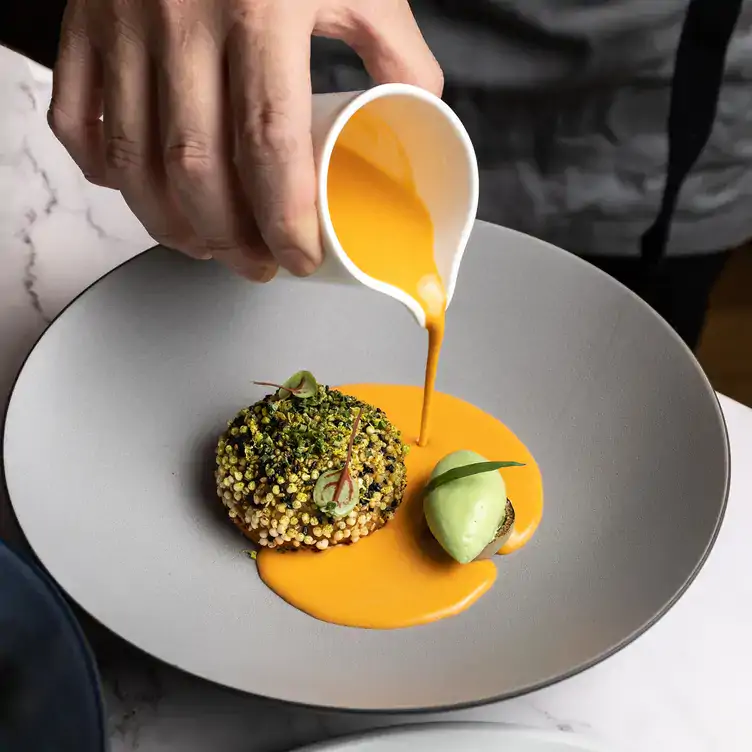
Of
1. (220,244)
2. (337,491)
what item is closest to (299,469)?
(337,491)

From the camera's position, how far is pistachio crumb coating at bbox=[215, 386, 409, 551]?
84 cm

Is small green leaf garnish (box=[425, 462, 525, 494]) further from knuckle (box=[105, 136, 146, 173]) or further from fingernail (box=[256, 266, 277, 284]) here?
knuckle (box=[105, 136, 146, 173])

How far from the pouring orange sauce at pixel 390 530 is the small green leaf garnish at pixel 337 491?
0.06 m

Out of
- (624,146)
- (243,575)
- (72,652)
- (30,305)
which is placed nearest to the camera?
(72,652)

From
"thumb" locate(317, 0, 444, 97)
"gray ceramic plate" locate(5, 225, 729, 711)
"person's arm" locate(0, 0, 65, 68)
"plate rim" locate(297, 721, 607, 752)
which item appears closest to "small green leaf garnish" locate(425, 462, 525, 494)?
"gray ceramic plate" locate(5, 225, 729, 711)

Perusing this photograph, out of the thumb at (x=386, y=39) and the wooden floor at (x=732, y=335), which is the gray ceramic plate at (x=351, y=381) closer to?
the thumb at (x=386, y=39)

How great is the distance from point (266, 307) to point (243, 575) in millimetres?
344

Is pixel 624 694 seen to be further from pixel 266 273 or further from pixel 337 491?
pixel 266 273

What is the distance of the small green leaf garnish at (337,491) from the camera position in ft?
2.73

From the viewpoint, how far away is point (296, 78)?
0.63 m

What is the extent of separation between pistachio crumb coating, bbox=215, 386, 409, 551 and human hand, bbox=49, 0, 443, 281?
20cm

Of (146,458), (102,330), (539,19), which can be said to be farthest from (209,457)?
(539,19)

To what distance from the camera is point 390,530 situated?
90cm

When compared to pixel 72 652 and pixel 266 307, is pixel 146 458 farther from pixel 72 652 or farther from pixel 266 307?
pixel 72 652
